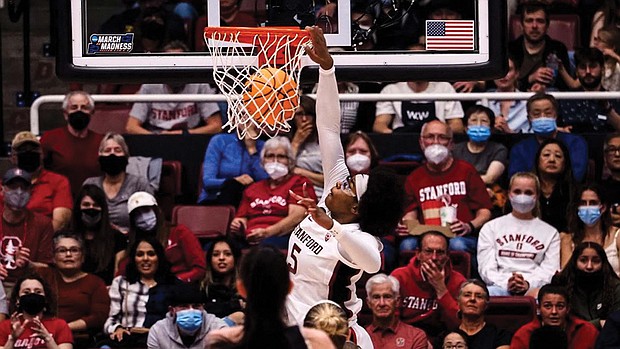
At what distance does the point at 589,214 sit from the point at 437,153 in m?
1.13

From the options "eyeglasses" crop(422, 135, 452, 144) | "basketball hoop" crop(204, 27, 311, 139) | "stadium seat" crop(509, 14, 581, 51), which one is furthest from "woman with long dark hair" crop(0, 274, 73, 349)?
"stadium seat" crop(509, 14, 581, 51)

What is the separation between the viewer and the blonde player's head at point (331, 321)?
7004 mm

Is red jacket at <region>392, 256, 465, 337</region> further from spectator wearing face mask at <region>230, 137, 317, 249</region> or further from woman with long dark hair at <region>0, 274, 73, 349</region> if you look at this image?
woman with long dark hair at <region>0, 274, 73, 349</region>

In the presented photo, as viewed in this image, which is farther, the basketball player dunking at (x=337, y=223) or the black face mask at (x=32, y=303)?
the black face mask at (x=32, y=303)

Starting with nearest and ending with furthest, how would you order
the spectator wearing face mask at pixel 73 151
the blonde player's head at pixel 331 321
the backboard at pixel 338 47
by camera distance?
the blonde player's head at pixel 331 321 → the backboard at pixel 338 47 → the spectator wearing face mask at pixel 73 151

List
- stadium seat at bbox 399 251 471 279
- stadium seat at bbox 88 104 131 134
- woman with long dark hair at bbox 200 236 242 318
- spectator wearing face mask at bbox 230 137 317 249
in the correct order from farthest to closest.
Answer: stadium seat at bbox 88 104 131 134 → spectator wearing face mask at bbox 230 137 317 249 → stadium seat at bbox 399 251 471 279 → woman with long dark hair at bbox 200 236 242 318

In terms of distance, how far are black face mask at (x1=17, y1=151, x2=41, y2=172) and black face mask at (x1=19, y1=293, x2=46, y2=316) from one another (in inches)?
54.2

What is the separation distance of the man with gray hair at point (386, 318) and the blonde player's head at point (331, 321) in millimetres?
2707

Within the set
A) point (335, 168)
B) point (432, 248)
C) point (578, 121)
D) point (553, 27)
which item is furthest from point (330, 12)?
point (553, 27)

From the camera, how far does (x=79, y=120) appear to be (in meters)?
11.3

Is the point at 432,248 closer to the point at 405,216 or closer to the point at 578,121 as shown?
the point at 405,216

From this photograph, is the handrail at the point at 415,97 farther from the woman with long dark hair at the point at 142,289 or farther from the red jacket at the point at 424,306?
the red jacket at the point at 424,306

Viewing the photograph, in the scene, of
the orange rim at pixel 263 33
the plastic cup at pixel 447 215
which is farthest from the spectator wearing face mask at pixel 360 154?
the orange rim at pixel 263 33

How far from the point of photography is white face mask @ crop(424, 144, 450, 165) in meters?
11.0
